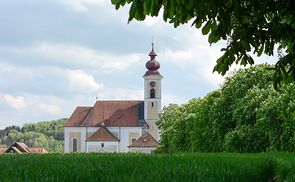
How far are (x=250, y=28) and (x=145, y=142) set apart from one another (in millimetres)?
98180

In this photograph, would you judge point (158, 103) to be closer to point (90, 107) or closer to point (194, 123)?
point (90, 107)

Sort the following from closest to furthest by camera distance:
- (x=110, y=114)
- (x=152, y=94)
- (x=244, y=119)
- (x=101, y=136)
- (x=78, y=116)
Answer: (x=244, y=119) → (x=101, y=136) → (x=78, y=116) → (x=110, y=114) → (x=152, y=94)

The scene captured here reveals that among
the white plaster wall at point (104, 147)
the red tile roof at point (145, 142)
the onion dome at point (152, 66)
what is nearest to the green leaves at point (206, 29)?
the red tile roof at point (145, 142)

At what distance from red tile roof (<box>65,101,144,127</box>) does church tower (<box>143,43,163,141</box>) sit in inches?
92.8

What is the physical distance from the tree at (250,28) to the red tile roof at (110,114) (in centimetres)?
10784

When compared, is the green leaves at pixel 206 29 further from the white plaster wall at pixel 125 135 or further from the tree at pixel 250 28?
the white plaster wall at pixel 125 135

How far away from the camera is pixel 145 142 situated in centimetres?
10544

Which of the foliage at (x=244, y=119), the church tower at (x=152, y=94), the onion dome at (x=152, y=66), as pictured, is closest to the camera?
the foliage at (x=244, y=119)

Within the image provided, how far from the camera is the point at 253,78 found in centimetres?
4169

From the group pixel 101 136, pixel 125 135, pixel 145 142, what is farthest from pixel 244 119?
pixel 125 135

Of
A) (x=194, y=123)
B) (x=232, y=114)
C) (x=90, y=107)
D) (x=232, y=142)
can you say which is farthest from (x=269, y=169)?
(x=90, y=107)

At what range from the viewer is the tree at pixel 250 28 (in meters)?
7.05

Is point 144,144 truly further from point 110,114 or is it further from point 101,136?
point 110,114

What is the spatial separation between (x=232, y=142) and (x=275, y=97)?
5.26 m
